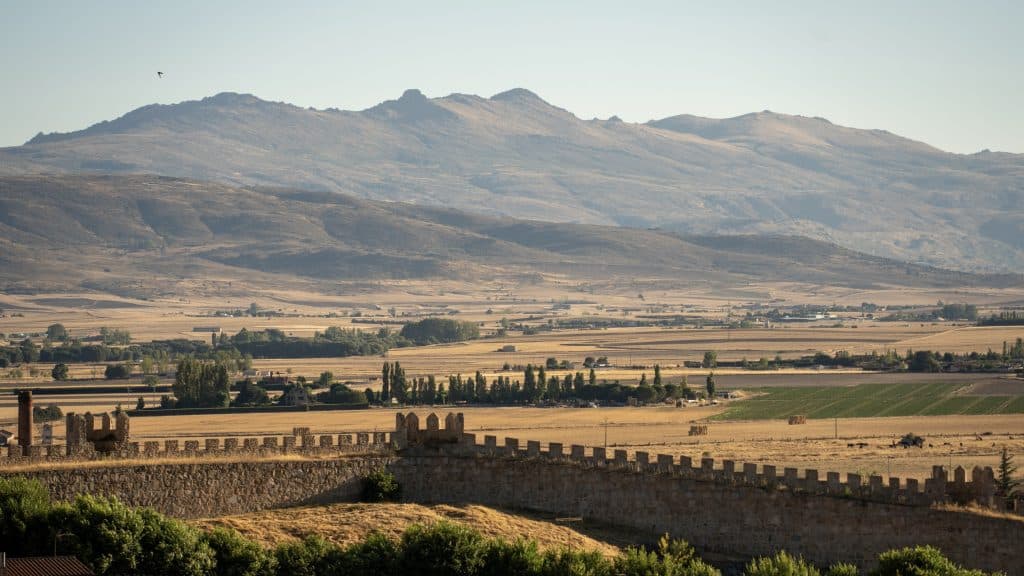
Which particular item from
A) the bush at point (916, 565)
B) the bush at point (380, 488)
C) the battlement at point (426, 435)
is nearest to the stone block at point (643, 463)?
the battlement at point (426, 435)

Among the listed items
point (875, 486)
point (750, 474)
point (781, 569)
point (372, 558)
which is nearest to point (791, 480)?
point (750, 474)

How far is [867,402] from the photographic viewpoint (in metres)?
102

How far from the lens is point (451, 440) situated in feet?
175

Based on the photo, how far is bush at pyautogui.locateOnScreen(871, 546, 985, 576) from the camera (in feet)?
137

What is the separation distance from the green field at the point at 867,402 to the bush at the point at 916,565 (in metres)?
50.0

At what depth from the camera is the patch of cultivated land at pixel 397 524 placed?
4703cm

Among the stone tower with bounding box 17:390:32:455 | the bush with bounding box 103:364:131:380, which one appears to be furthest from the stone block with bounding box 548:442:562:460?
the bush with bounding box 103:364:131:380

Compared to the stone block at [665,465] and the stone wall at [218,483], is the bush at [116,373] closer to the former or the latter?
the stone wall at [218,483]

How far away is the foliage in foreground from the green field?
50465mm

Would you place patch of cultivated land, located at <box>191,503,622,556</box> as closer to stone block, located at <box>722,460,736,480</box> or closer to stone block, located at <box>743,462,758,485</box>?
stone block, located at <box>722,460,736,480</box>

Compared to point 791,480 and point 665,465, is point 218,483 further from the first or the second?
point 791,480

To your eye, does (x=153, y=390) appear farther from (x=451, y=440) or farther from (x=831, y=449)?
(x=451, y=440)

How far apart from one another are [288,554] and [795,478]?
1402cm

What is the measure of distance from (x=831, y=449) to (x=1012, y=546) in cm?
2603
